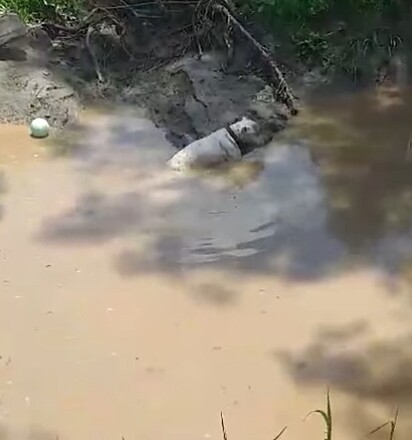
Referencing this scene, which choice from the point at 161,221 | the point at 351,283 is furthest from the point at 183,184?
the point at 351,283

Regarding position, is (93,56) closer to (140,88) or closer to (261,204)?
(140,88)

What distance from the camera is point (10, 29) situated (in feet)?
23.0

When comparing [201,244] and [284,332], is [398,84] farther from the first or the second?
[284,332]

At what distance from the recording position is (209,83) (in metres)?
6.71

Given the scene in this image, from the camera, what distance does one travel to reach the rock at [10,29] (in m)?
6.99

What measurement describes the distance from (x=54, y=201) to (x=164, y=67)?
2097mm

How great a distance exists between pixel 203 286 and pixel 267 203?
37.2 inches

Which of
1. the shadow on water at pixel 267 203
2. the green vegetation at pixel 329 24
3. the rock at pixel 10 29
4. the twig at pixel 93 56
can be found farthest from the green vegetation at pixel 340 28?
the rock at pixel 10 29

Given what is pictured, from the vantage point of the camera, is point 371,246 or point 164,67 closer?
point 371,246

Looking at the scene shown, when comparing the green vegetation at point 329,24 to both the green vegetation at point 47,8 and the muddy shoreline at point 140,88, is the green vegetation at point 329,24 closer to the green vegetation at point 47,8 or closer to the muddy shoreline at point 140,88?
the green vegetation at point 47,8

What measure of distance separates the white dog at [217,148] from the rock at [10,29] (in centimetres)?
200

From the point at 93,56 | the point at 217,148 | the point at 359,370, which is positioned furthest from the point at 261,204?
the point at 93,56

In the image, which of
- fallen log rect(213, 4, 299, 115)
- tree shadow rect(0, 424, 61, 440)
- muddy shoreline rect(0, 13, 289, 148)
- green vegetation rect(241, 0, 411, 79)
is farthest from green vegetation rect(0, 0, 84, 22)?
tree shadow rect(0, 424, 61, 440)

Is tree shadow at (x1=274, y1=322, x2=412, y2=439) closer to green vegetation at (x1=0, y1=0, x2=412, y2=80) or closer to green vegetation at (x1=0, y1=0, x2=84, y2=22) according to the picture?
green vegetation at (x1=0, y1=0, x2=412, y2=80)
